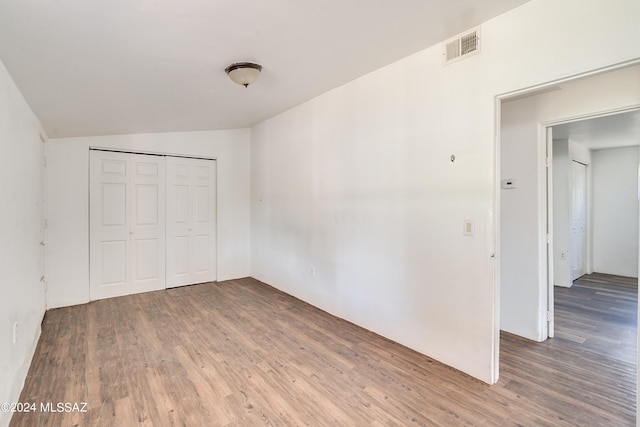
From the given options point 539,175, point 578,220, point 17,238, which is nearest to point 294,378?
point 17,238

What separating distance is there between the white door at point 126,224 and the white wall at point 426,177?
246cm

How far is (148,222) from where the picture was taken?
462 cm

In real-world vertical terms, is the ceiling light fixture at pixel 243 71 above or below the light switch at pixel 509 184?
above

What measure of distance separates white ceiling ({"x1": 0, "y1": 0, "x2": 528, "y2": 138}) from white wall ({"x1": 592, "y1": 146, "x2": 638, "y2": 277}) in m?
5.92

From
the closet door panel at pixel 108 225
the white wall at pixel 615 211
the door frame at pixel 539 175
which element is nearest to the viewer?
the door frame at pixel 539 175

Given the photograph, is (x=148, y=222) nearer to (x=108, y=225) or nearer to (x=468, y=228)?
(x=108, y=225)

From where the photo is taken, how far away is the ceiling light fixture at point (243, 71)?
2.49 m

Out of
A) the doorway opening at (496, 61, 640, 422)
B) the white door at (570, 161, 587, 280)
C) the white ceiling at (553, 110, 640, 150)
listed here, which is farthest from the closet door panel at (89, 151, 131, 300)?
the white door at (570, 161, 587, 280)

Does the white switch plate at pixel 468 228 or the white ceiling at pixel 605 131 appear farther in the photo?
the white ceiling at pixel 605 131

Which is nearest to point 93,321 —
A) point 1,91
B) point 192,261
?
point 192,261

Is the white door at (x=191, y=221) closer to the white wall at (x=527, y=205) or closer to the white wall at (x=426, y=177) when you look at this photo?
the white wall at (x=426, y=177)

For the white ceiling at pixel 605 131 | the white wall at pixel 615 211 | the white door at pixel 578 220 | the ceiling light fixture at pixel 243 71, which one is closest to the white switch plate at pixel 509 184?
the white ceiling at pixel 605 131

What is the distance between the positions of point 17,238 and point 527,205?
14.9ft

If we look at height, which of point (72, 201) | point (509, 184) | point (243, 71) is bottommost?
point (72, 201)
